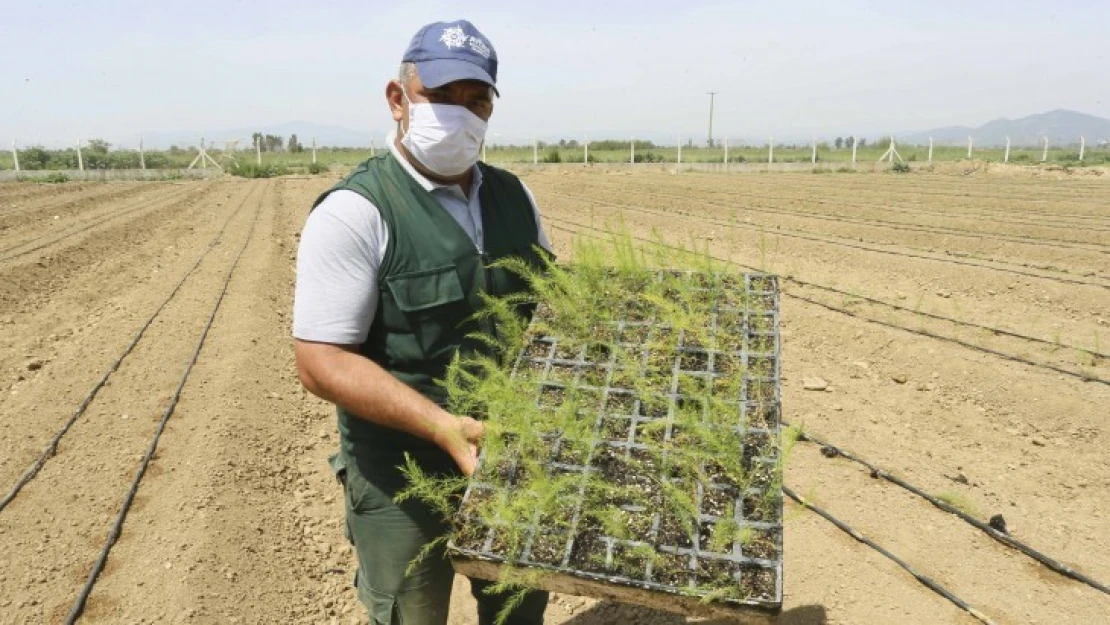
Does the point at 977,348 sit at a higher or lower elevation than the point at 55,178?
lower

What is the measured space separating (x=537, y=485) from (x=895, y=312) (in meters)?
6.31

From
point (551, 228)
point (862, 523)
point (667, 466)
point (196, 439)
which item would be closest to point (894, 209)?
point (551, 228)

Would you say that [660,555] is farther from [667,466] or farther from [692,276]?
[692,276]

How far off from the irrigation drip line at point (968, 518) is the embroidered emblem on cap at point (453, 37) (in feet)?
8.83

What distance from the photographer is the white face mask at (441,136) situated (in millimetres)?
1931

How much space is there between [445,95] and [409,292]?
552 millimetres

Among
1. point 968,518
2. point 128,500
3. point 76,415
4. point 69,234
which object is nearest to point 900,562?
point 968,518

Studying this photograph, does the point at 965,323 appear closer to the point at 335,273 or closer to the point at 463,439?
the point at 463,439

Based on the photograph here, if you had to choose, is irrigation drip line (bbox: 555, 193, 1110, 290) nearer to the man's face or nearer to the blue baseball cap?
the man's face

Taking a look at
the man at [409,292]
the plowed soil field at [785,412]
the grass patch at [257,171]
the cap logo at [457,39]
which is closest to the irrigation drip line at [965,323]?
the plowed soil field at [785,412]

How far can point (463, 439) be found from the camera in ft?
5.56

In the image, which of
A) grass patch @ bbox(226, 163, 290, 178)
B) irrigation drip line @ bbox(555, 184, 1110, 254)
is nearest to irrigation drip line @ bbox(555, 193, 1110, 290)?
irrigation drip line @ bbox(555, 184, 1110, 254)

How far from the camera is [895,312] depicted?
22.9ft

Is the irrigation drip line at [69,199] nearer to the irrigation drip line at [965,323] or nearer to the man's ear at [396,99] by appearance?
the irrigation drip line at [965,323]
